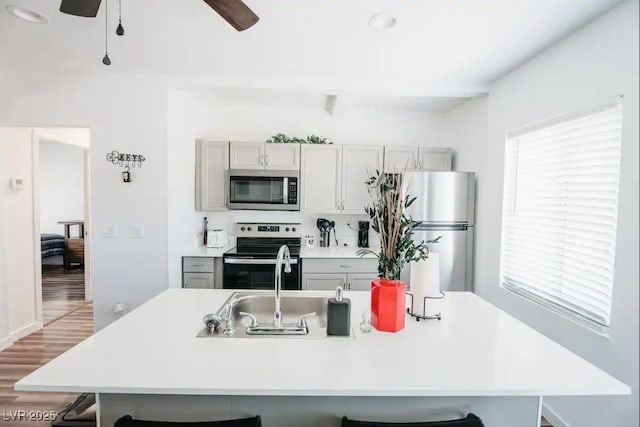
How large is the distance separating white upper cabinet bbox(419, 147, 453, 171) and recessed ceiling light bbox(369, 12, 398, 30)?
6.08 ft

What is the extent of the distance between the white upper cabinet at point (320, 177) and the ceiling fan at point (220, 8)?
6.51 ft

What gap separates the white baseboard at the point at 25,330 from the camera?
10.7ft

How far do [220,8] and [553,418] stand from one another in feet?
10.2

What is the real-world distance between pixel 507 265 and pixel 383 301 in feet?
5.87

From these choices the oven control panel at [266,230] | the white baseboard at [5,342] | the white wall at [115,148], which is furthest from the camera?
the oven control panel at [266,230]

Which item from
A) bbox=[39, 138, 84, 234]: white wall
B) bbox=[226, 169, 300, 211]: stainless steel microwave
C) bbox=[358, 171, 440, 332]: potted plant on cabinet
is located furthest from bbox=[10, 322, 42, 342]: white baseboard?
bbox=[39, 138, 84, 234]: white wall

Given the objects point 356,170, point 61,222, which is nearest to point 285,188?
point 356,170

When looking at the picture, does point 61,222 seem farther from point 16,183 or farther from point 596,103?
point 596,103

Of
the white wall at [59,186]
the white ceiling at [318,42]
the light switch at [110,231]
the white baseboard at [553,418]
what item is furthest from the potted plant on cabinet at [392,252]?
the white wall at [59,186]

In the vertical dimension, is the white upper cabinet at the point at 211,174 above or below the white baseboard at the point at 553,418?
above

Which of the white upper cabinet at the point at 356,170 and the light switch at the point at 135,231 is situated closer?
the light switch at the point at 135,231

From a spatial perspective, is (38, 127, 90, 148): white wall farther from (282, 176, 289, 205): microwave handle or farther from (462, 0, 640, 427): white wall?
(462, 0, 640, 427): white wall

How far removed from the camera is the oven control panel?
3785mm

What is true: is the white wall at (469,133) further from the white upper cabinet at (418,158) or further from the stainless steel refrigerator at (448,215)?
the stainless steel refrigerator at (448,215)
